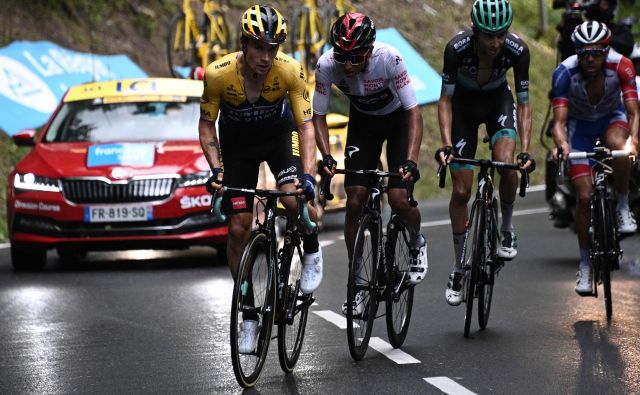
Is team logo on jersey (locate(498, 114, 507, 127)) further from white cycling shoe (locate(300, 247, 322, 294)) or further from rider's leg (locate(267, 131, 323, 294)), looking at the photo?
white cycling shoe (locate(300, 247, 322, 294))

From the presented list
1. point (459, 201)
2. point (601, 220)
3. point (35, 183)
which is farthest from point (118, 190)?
point (601, 220)

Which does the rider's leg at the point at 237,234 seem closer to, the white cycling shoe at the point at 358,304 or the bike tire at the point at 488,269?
the white cycling shoe at the point at 358,304

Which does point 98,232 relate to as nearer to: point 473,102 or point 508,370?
point 473,102

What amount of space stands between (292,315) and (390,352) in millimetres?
1042

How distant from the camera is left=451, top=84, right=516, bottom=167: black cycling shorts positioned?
34.3 ft

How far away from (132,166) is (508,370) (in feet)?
A: 20.6

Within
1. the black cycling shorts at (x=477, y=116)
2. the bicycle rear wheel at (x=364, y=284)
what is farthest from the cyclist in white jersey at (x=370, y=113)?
the black cycling shorts at (x=477, y=116)

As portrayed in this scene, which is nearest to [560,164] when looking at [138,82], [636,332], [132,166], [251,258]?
[636,332]

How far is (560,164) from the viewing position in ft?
35.4

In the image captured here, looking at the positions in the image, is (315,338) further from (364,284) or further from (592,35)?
(592,35)

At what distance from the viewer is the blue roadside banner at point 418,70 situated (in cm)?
2969

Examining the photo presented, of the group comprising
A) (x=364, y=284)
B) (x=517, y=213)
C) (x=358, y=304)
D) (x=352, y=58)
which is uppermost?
(x=352, y=58)

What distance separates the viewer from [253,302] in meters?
8.10

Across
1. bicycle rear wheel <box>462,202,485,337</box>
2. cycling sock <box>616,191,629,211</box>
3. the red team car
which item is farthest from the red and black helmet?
the red team car
